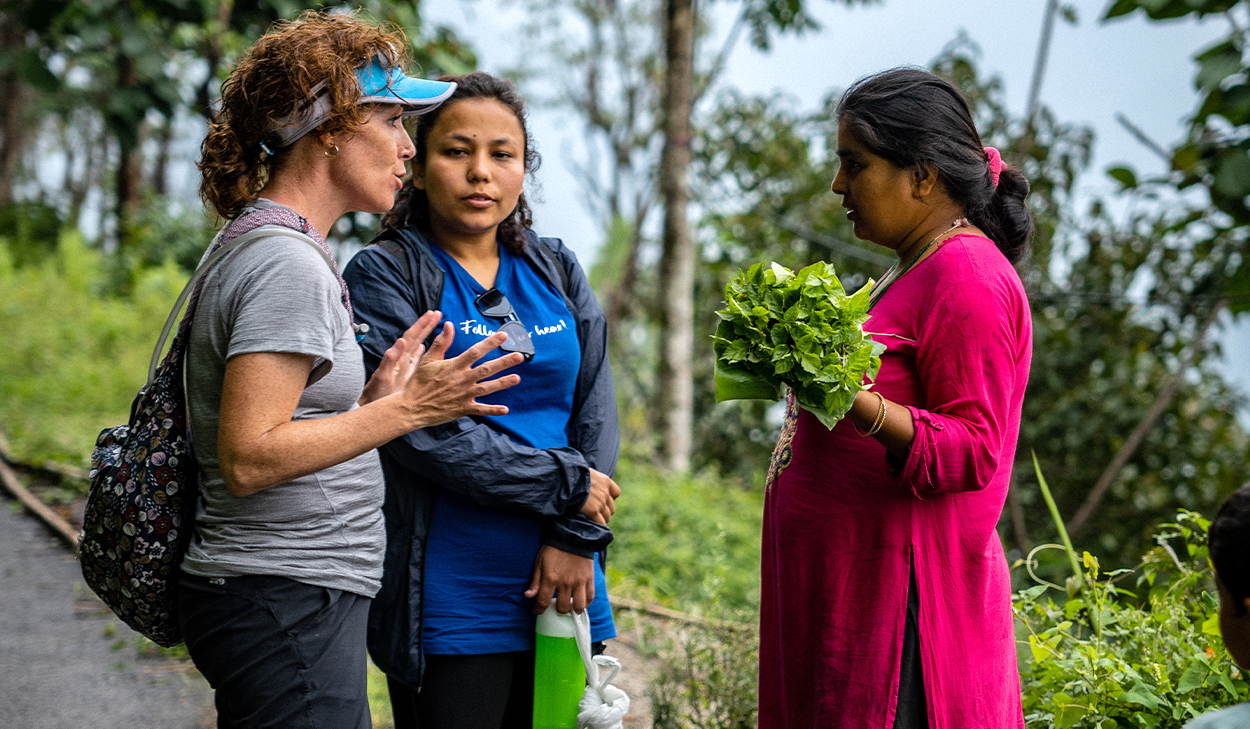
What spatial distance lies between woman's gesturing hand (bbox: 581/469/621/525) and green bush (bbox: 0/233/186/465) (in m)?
5.54

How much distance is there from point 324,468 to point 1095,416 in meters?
6.15

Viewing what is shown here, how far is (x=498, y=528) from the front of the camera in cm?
214

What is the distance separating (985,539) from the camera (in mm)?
1876

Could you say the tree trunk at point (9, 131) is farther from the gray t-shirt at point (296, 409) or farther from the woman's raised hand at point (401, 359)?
the gray t-shirt at point (296, 409)

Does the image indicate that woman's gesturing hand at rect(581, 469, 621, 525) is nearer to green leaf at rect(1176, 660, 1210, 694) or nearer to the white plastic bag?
the white plastic bag

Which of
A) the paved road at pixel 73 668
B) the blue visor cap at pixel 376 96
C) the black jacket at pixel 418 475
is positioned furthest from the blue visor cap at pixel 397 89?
the paved road at pixel 73 668

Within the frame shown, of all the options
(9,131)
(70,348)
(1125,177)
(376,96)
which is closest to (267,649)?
(376,96)

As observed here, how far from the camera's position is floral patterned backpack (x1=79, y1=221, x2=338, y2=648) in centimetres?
169

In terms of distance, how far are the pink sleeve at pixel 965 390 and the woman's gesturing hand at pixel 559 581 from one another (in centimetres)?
80

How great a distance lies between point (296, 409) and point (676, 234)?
6.33 m

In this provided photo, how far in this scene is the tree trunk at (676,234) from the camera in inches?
303

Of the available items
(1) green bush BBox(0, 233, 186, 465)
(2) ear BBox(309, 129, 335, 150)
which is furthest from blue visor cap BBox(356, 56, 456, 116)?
(1) green bush BBox(0, 233, 186, 465)

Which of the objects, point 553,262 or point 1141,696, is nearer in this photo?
point 1141,696

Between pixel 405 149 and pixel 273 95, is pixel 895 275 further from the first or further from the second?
pixel 273 95
